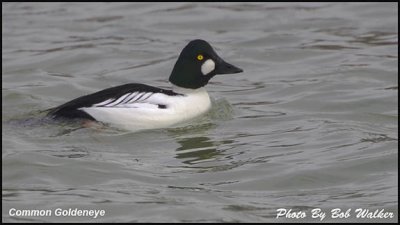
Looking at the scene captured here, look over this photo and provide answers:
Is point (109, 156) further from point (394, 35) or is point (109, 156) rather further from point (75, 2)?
point (75, 2)

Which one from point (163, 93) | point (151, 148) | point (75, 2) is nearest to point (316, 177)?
point (151, 148)

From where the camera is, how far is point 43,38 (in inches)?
666

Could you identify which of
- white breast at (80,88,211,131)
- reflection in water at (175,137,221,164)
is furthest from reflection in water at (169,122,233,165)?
white breast at (80,88,211,131)

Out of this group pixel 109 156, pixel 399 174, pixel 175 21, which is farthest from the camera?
pixel 175 21

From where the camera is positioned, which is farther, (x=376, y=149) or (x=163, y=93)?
(x=163, y=93)

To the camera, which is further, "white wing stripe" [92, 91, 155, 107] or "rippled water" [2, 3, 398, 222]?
"white wing stripe" [92, 91, 155, 107]

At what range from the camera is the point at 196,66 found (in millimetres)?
12258

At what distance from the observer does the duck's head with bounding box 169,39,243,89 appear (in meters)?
12.2

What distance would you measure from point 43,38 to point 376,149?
7.40 meters

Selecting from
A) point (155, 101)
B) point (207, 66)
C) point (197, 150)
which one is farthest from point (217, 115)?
point (197, 150)

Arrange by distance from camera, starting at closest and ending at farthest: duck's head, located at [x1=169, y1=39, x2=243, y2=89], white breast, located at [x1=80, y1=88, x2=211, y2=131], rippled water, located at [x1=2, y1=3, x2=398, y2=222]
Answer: rippled water, located at [x1=2, y1=3, x2=398, y2=222], white breast, located at [x1=80, y1=88, x2=211, y2=131], duck's head, located at [x1=169, y1=39, x2=243, y2=89]

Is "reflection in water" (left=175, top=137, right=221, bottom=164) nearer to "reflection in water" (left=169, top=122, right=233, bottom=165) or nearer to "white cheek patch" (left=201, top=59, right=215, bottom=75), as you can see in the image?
"reflection in water" (left=169, top=122, right=233, bottom=165)

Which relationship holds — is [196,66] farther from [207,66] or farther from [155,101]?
[155,101]

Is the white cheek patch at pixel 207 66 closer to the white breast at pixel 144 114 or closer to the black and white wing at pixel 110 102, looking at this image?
the white breast at pixel 144 114
